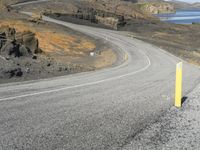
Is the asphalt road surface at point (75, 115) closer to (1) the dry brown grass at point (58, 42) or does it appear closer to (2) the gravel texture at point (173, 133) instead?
(2) the gravel texture at point (173, 133)

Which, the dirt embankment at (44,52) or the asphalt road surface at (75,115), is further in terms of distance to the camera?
the dirt embankment at (44,52)

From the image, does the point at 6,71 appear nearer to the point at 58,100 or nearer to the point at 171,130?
the point at 58,100

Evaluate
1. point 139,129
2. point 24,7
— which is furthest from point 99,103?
point 24,7

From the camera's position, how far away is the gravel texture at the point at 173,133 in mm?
6303

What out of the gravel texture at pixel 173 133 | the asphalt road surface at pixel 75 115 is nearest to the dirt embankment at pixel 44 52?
the asphalt road surface at pixel 75 115

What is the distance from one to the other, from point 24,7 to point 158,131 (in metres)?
70.2

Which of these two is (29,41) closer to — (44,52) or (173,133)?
(44,52)

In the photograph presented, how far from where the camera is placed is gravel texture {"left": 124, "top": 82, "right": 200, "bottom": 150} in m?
6.30

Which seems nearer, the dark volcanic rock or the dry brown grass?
the dark volcanic rock

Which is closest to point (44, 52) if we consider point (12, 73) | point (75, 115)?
point (12, 73)

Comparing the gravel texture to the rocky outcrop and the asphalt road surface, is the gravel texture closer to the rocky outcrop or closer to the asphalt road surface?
the asphalt road surface

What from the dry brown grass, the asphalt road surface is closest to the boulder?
the dry brown grass

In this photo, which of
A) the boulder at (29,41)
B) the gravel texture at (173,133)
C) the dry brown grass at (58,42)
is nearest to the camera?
the gravel texture at (173,133)

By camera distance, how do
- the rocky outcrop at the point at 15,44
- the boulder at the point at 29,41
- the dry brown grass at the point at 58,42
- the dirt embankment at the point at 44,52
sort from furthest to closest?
1. the dry brown grass at the point at 58,42
2. the boulder at the point at 29,41
3. the rocky outcrop at the point at 15,44
4. the dirt embankment at the point at 44,52
